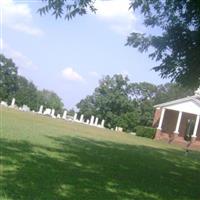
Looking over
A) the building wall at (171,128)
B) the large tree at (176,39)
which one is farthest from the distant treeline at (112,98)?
the large tree at (176,39)

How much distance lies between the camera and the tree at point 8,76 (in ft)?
284

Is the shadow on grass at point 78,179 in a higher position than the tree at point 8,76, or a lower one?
lower

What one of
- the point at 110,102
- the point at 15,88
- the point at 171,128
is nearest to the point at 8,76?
the point at 15,88

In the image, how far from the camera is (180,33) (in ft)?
51.9

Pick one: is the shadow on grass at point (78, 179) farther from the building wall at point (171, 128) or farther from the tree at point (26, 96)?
the tree at point (26, 96)

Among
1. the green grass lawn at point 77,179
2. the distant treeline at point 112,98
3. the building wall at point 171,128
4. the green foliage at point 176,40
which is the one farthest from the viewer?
the distant treeline at point 112,98

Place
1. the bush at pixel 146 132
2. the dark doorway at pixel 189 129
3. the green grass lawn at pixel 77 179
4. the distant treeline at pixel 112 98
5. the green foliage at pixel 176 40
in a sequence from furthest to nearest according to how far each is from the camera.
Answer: the distant treeline at pixel 112 98 → the dark doorway at pixel 189 129 → the bush at pixel 146 132 → the green foliage at pixel 176 40 → the green grass lawn at pixel 77 179

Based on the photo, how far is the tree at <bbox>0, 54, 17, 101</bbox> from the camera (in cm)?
8644

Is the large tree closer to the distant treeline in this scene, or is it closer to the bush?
the bush

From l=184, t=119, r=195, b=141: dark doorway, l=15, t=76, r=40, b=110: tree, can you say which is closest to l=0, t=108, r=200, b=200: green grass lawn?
l=184, t=119, r=195, b=141: dark doorway

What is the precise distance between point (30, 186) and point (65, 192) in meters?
0.67

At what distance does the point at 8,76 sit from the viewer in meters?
88.5

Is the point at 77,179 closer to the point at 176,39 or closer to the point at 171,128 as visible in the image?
the point at 176,39

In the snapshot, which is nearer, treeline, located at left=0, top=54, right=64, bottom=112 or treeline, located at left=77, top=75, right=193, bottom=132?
treeline, located at left=77, top=75, right=193, bottom=132
